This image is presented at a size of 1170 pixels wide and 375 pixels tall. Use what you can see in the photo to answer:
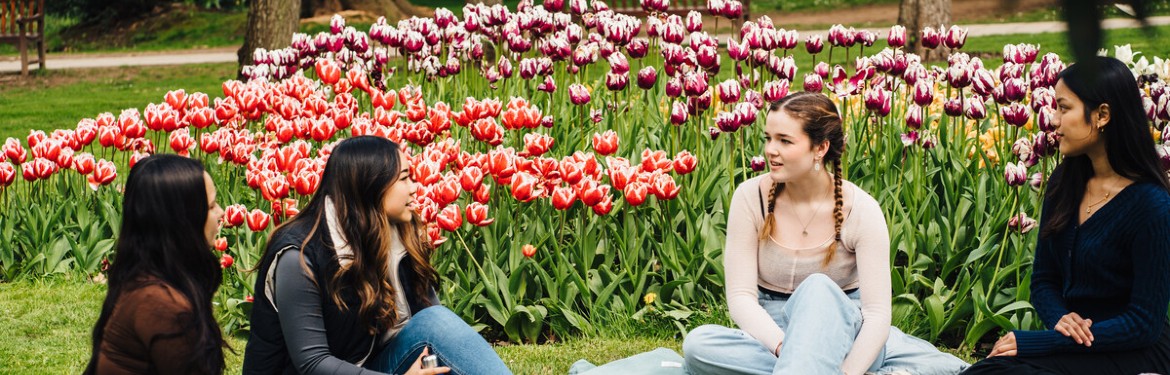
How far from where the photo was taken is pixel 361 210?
3.25 m

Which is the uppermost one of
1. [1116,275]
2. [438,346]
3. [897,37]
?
[897,37]

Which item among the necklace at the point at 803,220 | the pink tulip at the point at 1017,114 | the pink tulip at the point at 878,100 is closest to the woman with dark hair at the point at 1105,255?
the necklace at the point at 803,220

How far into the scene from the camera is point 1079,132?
3379 mm

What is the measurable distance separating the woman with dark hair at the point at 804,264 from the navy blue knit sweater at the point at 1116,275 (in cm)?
37

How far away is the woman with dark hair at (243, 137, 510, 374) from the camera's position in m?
3.17

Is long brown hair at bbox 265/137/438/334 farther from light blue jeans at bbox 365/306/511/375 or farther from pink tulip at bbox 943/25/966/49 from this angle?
pink tulip at bbox 943/25/966/49

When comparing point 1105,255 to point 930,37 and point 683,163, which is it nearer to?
point 683,163

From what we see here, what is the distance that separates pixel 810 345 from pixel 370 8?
51.4 ft

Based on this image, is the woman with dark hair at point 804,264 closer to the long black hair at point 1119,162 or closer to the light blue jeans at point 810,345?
the light blue jeans at point 810,345

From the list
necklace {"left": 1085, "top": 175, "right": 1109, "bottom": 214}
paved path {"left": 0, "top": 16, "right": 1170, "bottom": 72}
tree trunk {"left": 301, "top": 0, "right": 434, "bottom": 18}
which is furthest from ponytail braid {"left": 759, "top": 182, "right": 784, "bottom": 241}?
tree trunk {"left": 301, "top": 0, "right": 434, "bottom": 18}

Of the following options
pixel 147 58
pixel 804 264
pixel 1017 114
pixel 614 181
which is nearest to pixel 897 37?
pixel 1017 114

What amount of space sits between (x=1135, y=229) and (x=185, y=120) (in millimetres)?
3493

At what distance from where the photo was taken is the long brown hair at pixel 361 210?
3227 millimetres

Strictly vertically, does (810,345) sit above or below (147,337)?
below
